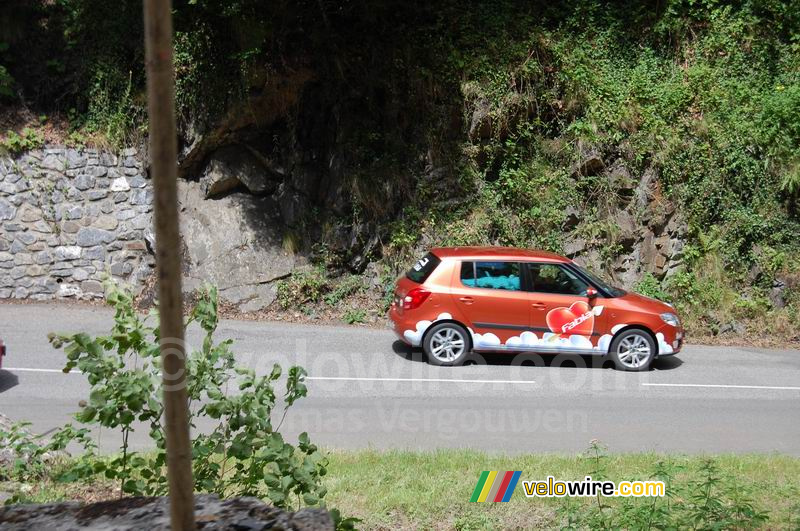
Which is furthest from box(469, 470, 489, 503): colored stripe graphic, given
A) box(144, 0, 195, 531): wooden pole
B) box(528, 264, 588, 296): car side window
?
box(528, 264, 588, 296): car side window

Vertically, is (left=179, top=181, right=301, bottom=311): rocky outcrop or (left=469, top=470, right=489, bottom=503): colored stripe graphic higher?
(left=179, top=181, right=301, bottom=311): rocky outcrop

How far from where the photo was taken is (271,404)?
4645 mm

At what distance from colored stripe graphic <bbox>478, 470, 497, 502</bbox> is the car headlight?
622 cm

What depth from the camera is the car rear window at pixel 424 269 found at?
475 inches

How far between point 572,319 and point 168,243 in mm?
10027

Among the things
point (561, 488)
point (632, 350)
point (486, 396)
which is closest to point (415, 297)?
point (486, 396)

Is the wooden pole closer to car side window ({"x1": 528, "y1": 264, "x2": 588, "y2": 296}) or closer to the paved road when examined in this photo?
the paved road

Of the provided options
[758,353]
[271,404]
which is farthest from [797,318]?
[271,404]

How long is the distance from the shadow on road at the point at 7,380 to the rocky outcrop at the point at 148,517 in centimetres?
752

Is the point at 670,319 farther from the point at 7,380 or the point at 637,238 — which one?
the point at 7,380

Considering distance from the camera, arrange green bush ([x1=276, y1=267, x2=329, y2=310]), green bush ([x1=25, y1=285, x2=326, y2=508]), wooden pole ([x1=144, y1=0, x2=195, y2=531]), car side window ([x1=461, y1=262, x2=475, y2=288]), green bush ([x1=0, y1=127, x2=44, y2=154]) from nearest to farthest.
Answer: wooden pole ([x1=144, y1=0, x2=195, y2=531])
green bush ([x1=25, y1=285, x2=326, y2=508])
car side window ([x1=461, y1=262, x2=475, y2=288])
green bush ([x1=276, y1=267, x2=329, y2=310])
green bush ([x1=0, y1=127, x2=44, y2=154])

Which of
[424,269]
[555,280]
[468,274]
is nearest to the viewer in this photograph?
[468,274]

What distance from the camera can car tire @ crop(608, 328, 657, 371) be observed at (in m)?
12.0

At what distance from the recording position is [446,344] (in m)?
11.8
